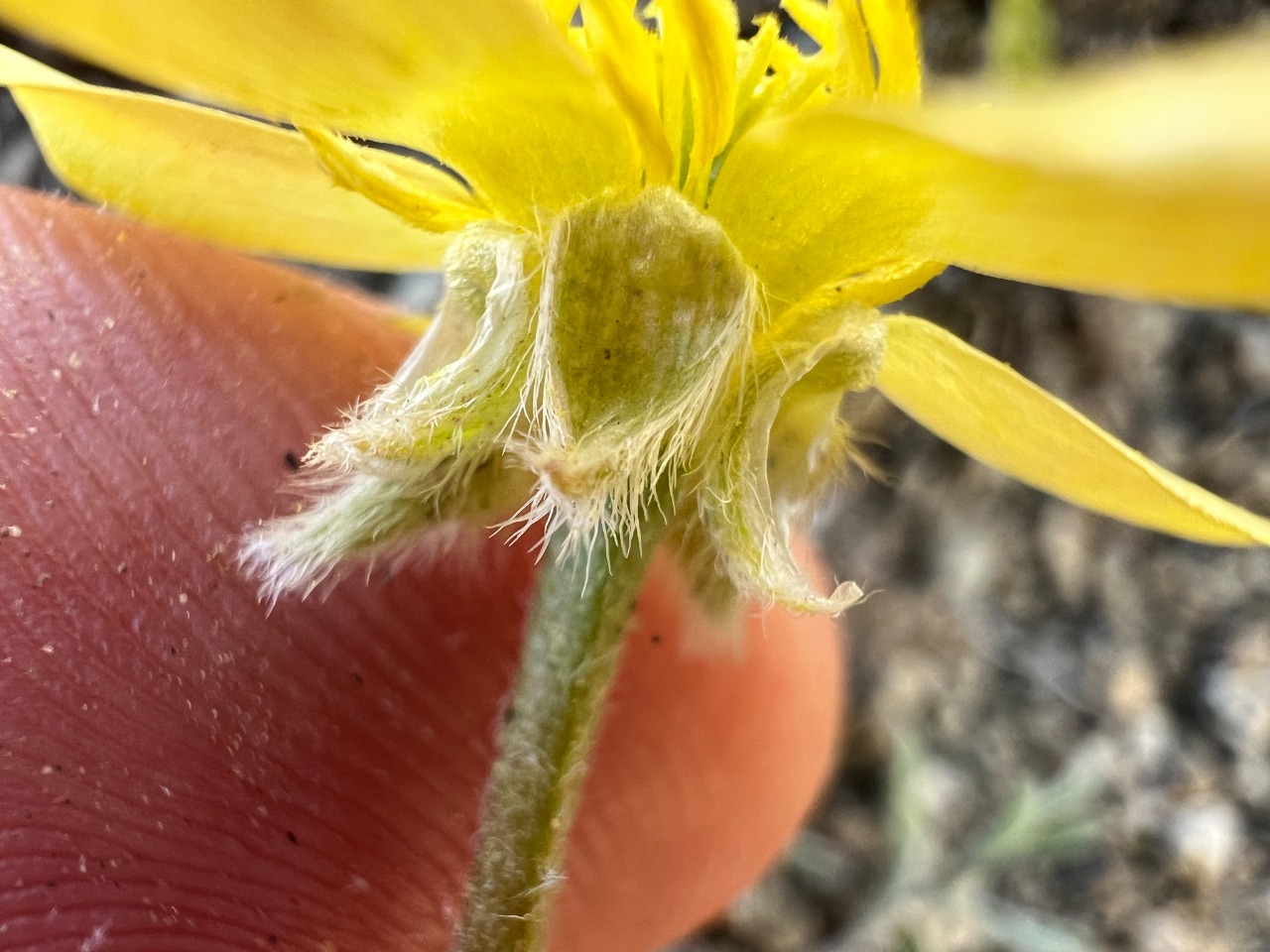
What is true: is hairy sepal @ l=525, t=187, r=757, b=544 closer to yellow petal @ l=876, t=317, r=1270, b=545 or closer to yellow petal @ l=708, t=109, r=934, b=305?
yellow petal @ l=708, t=109, r=934, b=305

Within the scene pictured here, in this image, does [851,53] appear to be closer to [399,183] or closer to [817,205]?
[817,205]

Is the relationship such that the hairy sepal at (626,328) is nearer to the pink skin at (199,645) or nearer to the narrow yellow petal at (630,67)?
the narrow yellow petal at (630,67)

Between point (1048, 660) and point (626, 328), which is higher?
point (626, 328)

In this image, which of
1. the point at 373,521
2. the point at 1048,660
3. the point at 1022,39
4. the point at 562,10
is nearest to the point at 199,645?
the point at 373,521

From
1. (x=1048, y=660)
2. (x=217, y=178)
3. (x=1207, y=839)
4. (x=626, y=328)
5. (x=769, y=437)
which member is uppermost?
(x=217, y=178)

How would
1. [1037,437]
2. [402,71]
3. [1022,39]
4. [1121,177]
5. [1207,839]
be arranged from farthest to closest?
[1022,39], [1207,839], [1037,437], [402,71], [1121,177]

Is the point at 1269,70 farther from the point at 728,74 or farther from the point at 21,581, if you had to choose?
the point at 21,581
